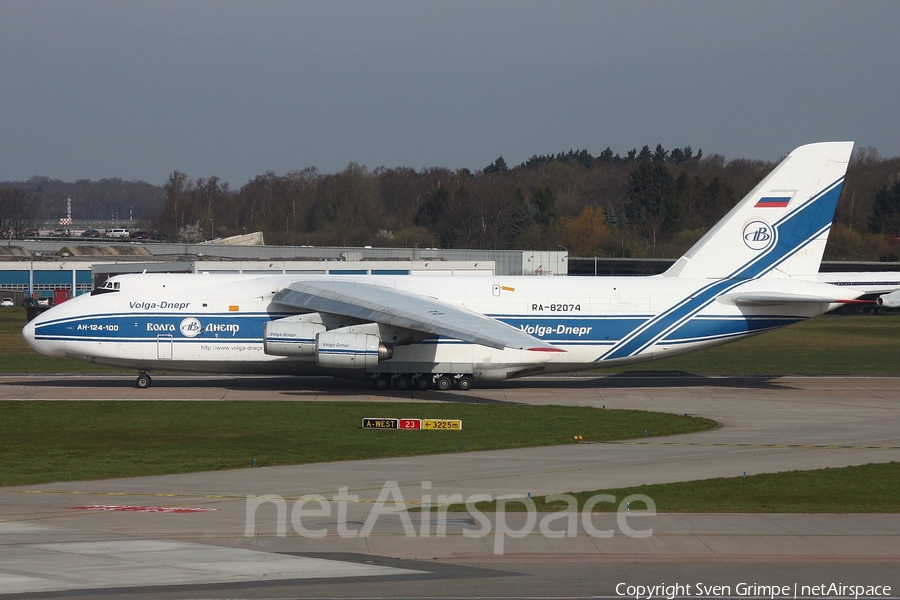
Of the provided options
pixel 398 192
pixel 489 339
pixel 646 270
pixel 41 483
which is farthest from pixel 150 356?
pixel 398 192

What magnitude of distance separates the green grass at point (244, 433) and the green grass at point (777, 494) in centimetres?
562

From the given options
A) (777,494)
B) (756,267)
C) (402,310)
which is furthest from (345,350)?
(777,494)

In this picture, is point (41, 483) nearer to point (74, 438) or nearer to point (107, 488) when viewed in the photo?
point (107, 488)

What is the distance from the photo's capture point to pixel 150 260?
3238 inches

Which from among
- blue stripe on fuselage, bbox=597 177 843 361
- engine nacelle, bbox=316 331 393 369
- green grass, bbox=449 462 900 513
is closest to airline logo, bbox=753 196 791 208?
blue stripe on fuselage, bbox=597 177 843 361

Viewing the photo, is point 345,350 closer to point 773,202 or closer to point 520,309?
point 520,309

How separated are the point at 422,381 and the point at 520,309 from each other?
3983 mm

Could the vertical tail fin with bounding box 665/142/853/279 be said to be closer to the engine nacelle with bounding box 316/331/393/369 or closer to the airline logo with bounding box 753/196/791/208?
the airline logo with bounding box 753/196/791/208

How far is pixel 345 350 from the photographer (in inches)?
1236

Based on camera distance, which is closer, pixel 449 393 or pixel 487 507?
pixel 487 507

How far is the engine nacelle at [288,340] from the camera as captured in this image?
1266 inches

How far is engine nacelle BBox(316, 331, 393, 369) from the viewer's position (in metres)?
31.3

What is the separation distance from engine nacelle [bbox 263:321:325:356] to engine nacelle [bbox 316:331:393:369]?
87 cm

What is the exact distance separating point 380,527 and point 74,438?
39.3ft
